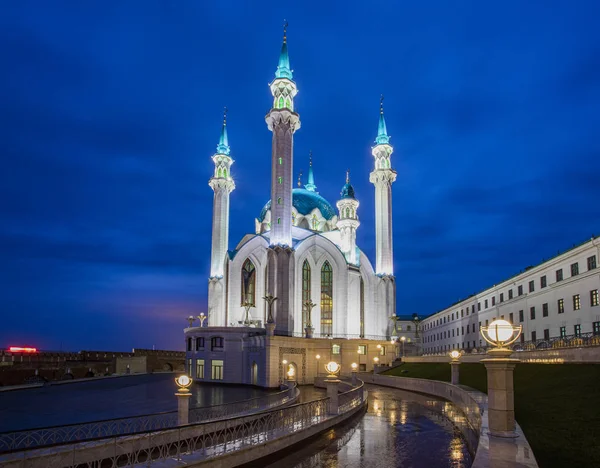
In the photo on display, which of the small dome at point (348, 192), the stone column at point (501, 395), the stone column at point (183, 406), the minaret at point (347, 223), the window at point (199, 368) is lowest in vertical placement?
the window at point (199, 368)

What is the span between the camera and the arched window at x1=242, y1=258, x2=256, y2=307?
2482 inches

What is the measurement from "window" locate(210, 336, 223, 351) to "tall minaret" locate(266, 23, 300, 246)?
38.7ft

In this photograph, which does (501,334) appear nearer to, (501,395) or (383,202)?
(501,395)

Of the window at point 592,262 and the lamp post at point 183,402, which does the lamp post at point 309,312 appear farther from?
the lamp post at point 183,402

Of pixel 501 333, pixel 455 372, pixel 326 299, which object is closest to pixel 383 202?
pixel 326 299

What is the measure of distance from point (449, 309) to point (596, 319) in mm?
49711

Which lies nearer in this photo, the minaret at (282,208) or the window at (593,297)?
the window at (593,297)

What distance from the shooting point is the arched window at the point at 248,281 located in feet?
207

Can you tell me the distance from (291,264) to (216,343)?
1183cm

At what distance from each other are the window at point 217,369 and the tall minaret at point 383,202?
27325 millimetres

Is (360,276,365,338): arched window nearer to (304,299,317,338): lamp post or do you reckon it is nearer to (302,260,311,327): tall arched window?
(304,299,317,338): lamp post

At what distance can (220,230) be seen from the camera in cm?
6994

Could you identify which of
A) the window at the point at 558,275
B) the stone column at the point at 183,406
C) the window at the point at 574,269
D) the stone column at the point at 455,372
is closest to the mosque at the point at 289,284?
the stone column at the point at 455,372

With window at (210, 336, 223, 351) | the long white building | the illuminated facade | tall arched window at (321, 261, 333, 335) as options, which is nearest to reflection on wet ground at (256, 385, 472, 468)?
the long white building
